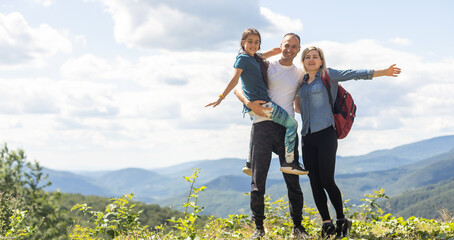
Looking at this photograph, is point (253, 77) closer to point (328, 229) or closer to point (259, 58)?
point (259, 58)

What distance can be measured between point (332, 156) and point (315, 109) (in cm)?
74

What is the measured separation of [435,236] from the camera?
21.8ft

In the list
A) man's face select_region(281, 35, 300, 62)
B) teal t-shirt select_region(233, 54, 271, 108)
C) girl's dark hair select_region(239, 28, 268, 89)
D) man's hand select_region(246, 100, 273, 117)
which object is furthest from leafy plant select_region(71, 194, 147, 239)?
man's face select_region(281, 35, 300, 62)

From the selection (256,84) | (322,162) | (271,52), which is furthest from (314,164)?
(271,52)

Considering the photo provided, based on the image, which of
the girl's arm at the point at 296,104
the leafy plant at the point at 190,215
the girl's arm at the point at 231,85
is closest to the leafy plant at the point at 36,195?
the leafy plant at the point at 190,215

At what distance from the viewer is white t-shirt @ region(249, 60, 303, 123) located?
5855mm

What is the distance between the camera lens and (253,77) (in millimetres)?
5766

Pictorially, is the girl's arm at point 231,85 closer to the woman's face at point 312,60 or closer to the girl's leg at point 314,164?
the woman's face at point 312,60

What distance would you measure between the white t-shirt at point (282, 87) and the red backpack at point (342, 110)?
511 millimetres

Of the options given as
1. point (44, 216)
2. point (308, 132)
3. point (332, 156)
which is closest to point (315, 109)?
point (308, 132)

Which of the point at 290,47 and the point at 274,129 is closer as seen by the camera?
the point at 274,129

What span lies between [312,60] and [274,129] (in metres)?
1.24

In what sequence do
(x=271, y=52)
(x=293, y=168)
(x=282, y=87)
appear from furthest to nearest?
(x=271, y=52) < (x=282, y=87) < (x=293, y=168)

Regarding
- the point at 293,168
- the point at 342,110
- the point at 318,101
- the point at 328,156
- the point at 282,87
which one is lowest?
the point at 293,168
